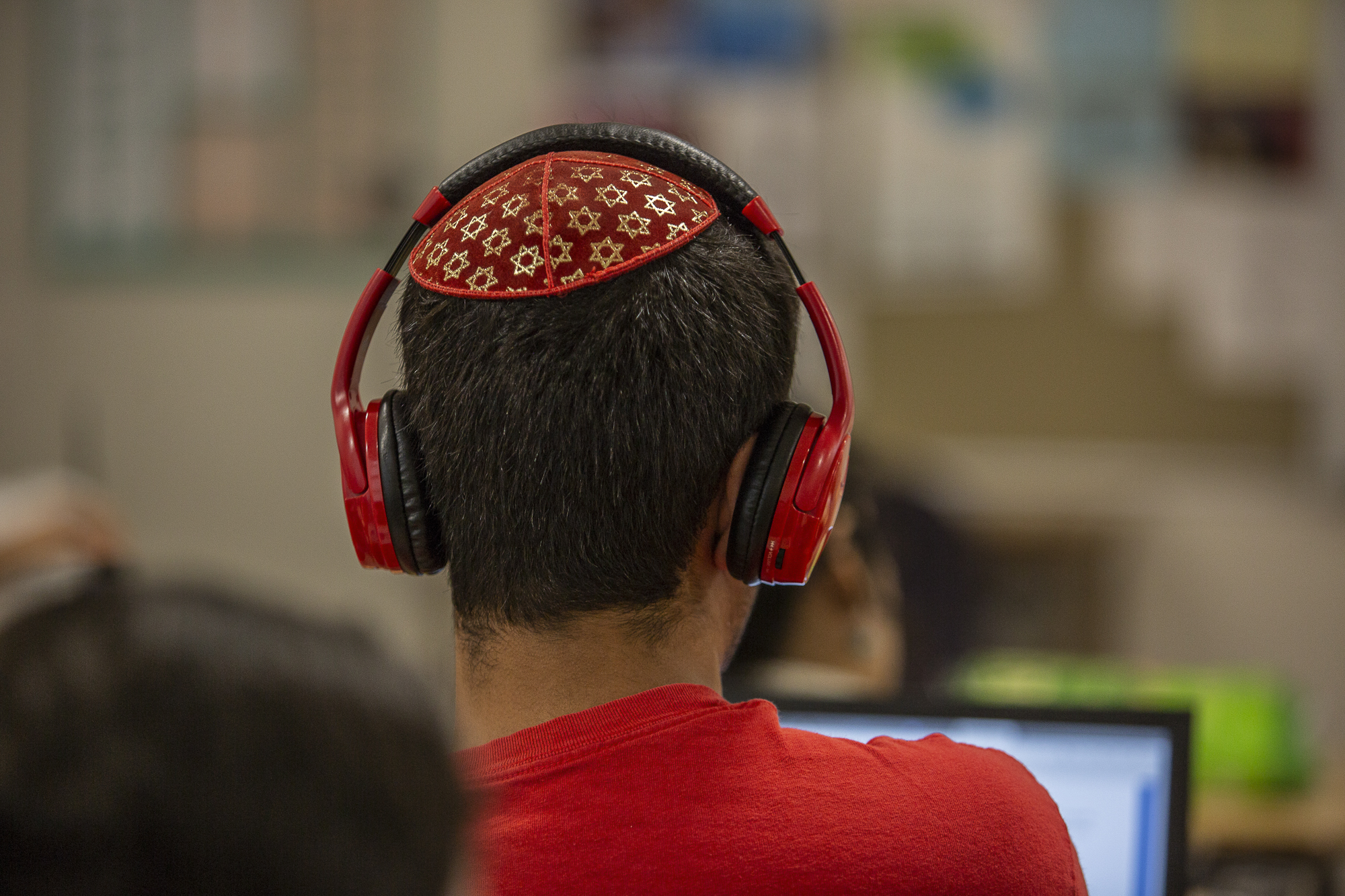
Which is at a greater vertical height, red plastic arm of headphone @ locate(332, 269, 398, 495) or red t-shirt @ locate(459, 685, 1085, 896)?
red plastic arm of headphone @ locate(332, 269, 398, 495)

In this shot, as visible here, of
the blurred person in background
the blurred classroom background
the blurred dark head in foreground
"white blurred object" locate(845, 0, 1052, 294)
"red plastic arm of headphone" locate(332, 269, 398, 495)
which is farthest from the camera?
"white blurred object" locate(845, 0, 1052, 294)

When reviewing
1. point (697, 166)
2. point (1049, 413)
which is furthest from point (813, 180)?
point (697, 166)

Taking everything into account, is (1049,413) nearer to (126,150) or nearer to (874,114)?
(874,114)

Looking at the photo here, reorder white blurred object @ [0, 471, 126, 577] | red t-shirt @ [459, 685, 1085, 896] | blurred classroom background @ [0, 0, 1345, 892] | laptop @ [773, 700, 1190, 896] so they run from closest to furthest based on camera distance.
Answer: red t-shirt @ [459, 685, 1085, 896], laptop @ [773, 700, 1190, 896], white blurred object @ [0, 471, 126, 577], blurred classroom background @ [0, 0, 1345, 892]

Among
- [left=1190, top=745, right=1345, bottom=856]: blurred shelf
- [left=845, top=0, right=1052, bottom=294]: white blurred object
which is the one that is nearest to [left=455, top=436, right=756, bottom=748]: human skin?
[left=1190, top=745, right=1345, bottom=856]: blurred shelf

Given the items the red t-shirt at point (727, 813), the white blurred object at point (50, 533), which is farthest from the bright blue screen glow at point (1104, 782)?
the white blurred object at point (50, 533)

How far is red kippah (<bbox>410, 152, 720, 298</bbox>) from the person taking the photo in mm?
627

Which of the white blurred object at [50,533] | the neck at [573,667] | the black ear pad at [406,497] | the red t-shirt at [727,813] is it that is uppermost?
the black ear pad at [406,497]

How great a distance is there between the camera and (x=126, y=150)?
3.40 meters

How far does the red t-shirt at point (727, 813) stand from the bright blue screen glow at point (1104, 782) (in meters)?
0.29

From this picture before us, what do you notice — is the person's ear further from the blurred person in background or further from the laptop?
the blurred person in background

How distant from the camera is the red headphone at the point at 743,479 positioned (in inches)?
25.9

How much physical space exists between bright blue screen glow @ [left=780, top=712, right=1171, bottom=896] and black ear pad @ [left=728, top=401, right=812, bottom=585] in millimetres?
311

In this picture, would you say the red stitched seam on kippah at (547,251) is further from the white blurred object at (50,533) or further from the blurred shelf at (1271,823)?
the white blurred object at (50,533)
